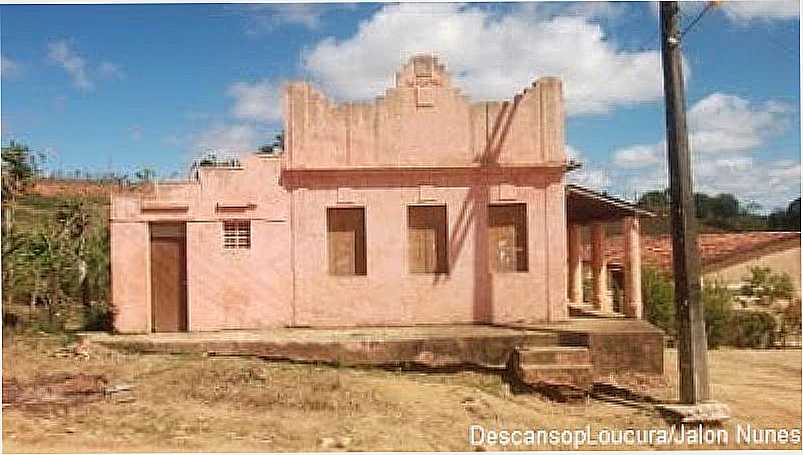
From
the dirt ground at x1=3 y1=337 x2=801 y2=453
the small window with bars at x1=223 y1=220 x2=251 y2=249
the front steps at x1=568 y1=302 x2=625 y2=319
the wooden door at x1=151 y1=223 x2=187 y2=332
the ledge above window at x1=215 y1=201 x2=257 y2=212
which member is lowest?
the dirt ground at x1=3 y1=337 x2=801 y2=453

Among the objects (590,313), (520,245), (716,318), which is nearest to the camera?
(520,245)

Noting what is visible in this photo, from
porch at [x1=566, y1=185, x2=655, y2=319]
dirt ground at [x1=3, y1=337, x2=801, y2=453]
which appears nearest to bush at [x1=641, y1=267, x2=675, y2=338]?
porch at [x1=566, y1=185, x2=655, y2=319]

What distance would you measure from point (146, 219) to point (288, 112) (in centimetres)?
281

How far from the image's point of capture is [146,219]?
493 inches

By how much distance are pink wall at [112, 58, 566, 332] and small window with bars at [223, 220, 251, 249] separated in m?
0.11

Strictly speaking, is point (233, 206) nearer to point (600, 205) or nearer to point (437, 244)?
point (437, 244)

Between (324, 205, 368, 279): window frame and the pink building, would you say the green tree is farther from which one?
(324, 205, 368, 279): window frame

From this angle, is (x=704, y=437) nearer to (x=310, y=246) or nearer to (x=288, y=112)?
(x=310, y=246)

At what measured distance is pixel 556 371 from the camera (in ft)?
35.4

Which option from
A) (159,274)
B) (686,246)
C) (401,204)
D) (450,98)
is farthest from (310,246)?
(686,246)

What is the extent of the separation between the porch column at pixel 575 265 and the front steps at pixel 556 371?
6.02 meters

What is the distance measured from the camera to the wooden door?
41.6ft

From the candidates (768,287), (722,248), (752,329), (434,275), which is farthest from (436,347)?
(722,248)

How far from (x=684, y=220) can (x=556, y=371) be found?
8.62 ft
